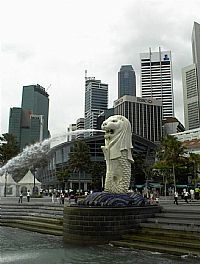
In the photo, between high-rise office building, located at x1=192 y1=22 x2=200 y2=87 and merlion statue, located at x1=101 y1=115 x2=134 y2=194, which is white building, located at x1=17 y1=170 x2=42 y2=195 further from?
high-rise office building, located at x1=192 y1=22 x2=200 y2=87

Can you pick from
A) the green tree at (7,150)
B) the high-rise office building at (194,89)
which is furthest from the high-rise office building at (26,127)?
the high-rise office building at (194,89)

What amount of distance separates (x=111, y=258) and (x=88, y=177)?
67.1 meters

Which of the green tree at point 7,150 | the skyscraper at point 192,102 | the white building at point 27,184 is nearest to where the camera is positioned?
the white building at point 27,184

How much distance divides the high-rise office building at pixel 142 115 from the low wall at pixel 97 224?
428 ft

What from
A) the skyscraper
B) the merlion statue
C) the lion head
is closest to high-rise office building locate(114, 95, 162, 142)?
the skyscraper

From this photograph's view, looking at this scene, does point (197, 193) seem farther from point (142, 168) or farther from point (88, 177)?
point (88, 177)

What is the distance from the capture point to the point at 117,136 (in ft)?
61.3

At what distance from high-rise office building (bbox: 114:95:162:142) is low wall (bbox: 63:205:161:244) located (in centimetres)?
13030

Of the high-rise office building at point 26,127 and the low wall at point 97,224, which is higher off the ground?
the high-rise office building at point 26,127

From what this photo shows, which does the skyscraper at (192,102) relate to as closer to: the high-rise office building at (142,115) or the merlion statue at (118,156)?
the high-rise office building at (142,115)

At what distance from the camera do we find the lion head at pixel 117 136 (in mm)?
18453

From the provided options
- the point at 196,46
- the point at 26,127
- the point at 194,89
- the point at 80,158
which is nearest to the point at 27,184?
the point at 80,158

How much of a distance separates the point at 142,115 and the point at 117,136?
132660 millimetres

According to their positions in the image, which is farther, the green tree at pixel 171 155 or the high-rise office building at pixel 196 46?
the high-rise office building at pixel 196 46
